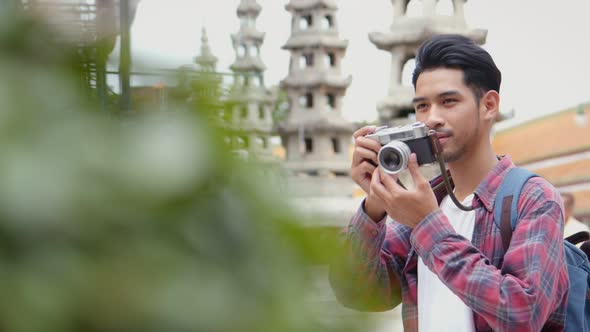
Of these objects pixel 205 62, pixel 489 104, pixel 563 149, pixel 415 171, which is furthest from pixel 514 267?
pixel 563 149

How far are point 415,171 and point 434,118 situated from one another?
13 centimetres

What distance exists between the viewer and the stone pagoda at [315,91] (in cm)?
1002

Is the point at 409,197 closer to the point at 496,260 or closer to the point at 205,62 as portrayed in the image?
the point at 496,260

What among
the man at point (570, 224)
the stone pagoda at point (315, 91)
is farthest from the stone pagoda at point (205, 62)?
the stone pagoda at point (315, 91)

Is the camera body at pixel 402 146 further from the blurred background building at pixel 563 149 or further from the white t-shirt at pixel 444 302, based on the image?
the blurred background building at pixel 563 149

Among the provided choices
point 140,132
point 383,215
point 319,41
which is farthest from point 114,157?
point 319,41

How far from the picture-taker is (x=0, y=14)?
23cm

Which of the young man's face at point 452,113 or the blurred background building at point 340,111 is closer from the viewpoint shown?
the young man's face at point 452,113

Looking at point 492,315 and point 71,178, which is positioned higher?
point 71,178

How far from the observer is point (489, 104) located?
3.98 feet

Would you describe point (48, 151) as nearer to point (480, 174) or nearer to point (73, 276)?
point (73, 276)

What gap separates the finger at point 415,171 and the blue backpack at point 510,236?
0.12 meters

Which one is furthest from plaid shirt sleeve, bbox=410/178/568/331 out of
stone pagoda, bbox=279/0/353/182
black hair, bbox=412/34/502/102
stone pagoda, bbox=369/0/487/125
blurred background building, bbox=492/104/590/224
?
blurred background building, bbox=492/104/590/224

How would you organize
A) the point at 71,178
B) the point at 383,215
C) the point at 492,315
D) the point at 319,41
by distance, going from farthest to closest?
the point at 319,41
the point at 383,215
the point at 492,315
the point at 71,178
